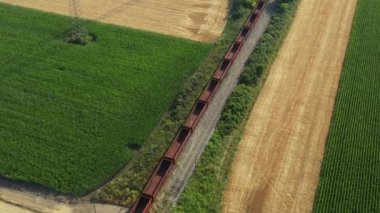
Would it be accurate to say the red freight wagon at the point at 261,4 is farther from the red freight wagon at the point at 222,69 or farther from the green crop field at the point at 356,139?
the red freight wagon at the point at 222,69

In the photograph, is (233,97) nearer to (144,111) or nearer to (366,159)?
(144,111)

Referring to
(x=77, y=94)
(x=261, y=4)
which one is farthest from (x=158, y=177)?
(x=261, y=4)

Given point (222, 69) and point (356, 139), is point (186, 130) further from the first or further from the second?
point (356, 139)

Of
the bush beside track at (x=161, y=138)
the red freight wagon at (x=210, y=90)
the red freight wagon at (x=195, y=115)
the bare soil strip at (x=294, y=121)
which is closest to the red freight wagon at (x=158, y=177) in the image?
the bush beside track at (x=161, y=138)

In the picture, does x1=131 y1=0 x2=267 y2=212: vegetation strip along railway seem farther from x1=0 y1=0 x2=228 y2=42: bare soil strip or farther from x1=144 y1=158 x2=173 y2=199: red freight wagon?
x1=0 y1=0 x2=228 y2=42: bare soil strip

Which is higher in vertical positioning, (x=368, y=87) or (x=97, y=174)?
(x=368, y=87)

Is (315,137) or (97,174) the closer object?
(97,174)

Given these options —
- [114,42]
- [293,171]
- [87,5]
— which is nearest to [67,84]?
[114,42]

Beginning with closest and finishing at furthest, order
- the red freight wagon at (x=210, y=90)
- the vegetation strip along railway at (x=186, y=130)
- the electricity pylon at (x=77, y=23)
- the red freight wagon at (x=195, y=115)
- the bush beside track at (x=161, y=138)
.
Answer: the vegetation strip along railway at (x=186, y=130)
the bush beside track at (x=161, y=138)
the red freight wagon at (x=195, y=115)
the red freight wagon at (x=210, y=90)
the electricity pylon at (x=77, y=23)
